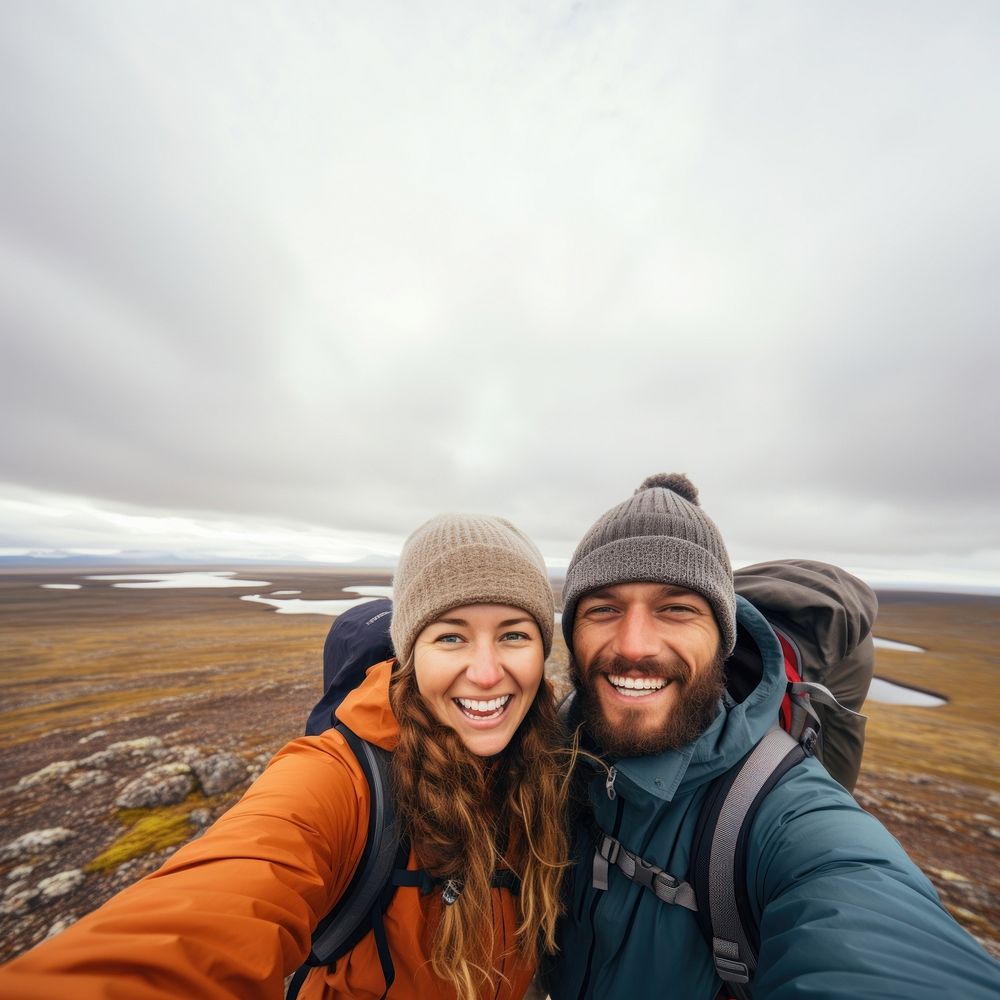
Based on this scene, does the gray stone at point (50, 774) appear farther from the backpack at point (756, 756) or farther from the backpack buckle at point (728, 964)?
the backpack buckle at point (728, 964)

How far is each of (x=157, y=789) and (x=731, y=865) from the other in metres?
10.2

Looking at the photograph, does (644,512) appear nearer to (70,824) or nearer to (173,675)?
(70,824)

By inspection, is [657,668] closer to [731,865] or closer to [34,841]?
[731,865]

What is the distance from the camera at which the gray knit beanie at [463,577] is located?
321cm

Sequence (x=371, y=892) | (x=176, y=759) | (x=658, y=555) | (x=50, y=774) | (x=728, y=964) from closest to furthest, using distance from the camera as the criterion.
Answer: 1. (x=728, y=964)
2. (x=371, y=892)
3. (x=658, y=555)
4. (x=50, y=774)
5. (x=176, y=759)

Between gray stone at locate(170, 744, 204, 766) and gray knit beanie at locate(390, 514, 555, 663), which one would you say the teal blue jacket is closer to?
gray knit beanie at locate(390, 514, 555, 663)

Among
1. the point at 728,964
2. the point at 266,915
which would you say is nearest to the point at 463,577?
the point at 266,915

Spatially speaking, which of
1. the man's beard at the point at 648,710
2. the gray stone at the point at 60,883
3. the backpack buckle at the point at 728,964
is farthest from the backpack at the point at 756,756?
the gray stone at the point at 60,883

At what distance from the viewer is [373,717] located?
9.62ft

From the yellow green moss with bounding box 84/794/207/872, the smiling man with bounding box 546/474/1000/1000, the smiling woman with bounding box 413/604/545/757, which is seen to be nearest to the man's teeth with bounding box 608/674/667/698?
the smiling man with bounding box 546/474/1000/1000

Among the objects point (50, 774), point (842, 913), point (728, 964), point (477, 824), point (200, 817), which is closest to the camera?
point (842, 913)

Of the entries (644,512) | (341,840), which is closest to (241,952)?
(341,840)

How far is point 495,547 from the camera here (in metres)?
3.40

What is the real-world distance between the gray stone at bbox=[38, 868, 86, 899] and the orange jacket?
573cm
